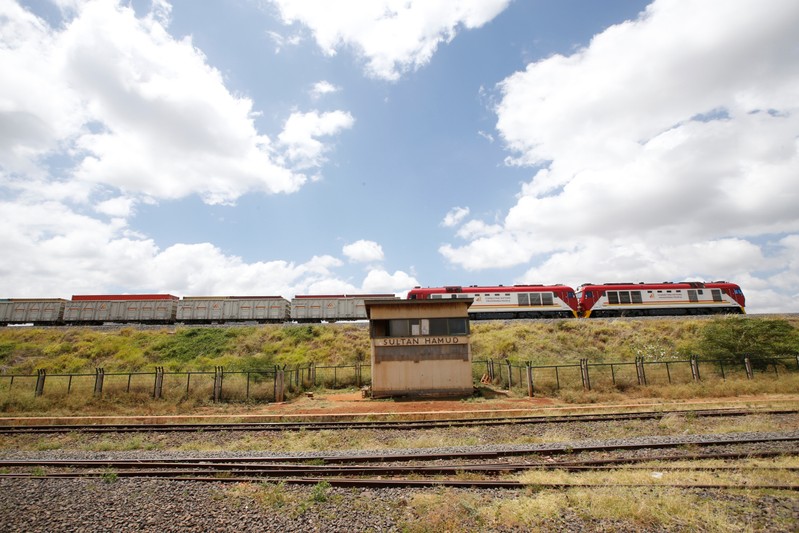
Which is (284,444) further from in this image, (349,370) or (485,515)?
(349,370)

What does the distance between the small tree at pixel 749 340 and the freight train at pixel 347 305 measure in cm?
1388

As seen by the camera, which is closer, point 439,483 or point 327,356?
point 439,483

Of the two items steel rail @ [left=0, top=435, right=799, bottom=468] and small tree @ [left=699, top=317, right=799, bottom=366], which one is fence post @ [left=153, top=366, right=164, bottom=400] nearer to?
steel rail @ [left=0, top=435, right=799, bottom=468]

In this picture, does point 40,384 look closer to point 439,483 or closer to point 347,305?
point 439,483

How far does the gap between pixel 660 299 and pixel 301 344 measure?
37125 mm

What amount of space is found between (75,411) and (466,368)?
66.4ft

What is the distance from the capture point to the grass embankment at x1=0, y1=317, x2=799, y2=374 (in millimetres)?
32531

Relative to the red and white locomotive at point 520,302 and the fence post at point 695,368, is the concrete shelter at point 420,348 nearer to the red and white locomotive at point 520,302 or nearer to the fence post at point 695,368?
the fence post at point 695,368

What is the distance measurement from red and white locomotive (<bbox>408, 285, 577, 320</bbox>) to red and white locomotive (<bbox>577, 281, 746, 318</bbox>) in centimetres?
180

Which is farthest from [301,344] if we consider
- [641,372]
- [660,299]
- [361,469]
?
[660,299]

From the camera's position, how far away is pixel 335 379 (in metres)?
27.8

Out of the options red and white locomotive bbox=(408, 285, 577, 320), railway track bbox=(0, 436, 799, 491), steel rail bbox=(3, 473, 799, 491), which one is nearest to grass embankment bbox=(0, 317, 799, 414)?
red and white locomotive bbox=(408, 285, 577, 320)

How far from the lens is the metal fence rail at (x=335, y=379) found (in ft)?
75.2

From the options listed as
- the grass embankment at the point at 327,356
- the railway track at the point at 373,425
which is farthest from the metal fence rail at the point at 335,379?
the railway track at the point at 373,425
